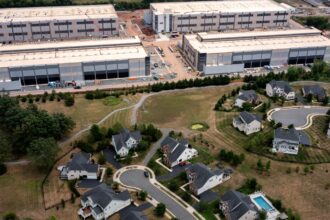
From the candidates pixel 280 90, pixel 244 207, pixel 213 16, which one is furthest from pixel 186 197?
pixel 213 16

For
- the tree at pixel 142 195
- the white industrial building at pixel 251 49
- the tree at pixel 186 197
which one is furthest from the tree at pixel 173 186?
the white industrial building at pixel 251 49

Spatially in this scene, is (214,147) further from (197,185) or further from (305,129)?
(305,129)

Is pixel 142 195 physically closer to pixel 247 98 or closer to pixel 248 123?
pixel 248 123

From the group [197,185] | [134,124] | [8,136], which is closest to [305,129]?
[197,185]

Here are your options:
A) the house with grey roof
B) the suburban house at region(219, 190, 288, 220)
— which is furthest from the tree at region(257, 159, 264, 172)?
the house with grey roof

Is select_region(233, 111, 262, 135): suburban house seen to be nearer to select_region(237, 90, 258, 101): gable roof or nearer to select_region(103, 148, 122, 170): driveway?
select_region(237, 90, 258, 101): gable roof
